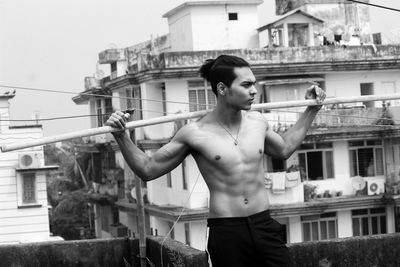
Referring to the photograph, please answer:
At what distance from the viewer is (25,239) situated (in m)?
20.3

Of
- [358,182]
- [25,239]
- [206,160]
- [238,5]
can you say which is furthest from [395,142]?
[206,160]

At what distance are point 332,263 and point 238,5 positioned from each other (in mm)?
18619

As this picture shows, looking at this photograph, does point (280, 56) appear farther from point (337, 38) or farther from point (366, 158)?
point (366, 158)

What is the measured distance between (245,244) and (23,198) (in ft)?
57.4

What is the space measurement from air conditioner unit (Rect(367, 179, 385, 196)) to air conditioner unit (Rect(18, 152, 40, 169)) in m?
9.19

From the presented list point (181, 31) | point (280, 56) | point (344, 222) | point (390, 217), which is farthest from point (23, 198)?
point (390, 217)

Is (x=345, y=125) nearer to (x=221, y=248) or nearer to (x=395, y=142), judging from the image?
(x=395, y=142)

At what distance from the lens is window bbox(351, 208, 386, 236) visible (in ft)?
82.7

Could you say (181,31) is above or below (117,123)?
above

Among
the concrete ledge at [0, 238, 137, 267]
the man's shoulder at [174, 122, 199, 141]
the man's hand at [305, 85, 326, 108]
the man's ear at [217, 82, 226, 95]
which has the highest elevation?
the man's ear at [217, 82, 226, 95]

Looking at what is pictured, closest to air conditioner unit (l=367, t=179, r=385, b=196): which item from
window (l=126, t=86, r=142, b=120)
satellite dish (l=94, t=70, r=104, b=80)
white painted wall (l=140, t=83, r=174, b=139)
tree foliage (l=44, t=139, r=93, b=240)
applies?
white painted wall (l=140, t=83, r=174, b=139)

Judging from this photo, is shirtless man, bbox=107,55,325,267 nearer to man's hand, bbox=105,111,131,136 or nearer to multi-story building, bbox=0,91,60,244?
man's hand, bbox=105,111,131,136

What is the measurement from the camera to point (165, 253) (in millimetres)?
6305

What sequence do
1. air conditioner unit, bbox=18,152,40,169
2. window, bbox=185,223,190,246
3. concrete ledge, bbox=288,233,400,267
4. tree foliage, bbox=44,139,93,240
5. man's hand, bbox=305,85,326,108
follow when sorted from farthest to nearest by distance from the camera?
tree foliage, bbox=44,139,93,240, window, bbox=185,223,190,246, air conditioner unit, bbox=18,152,40,169, concrete ledge, bbox=288,233,400,267, man's hand, bbox=305,85,326,108
